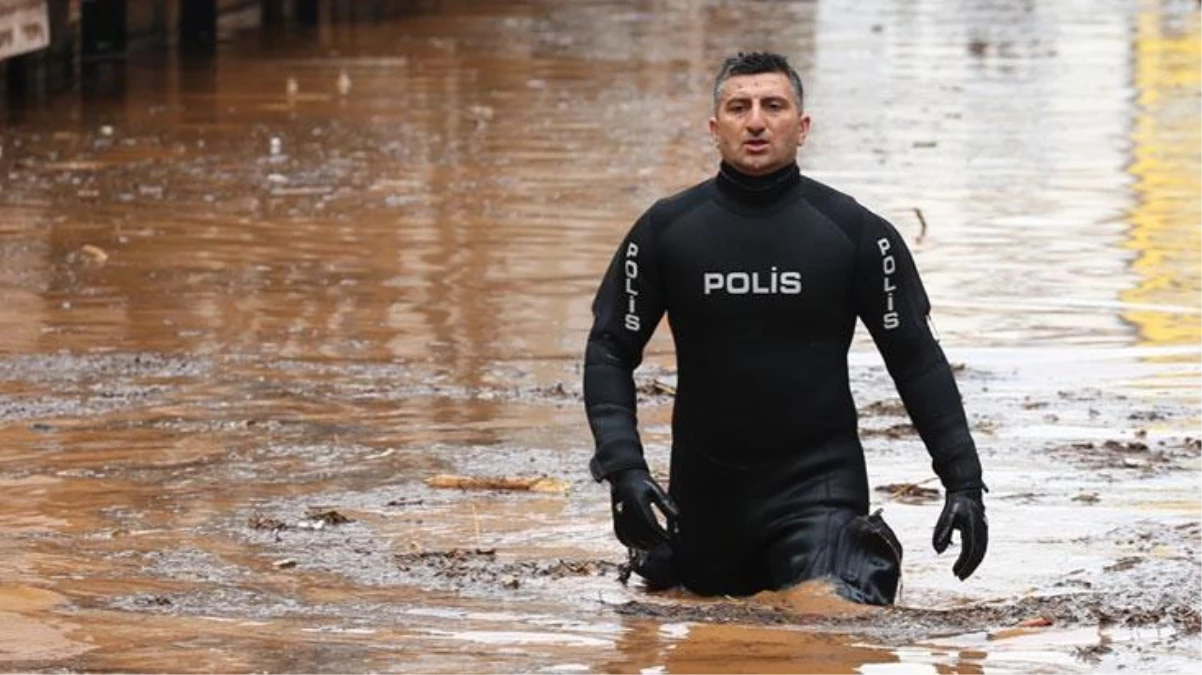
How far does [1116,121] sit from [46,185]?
29.3ft

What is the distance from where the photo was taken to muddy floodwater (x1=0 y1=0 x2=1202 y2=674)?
7.25 metres

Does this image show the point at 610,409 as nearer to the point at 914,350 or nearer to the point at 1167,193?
the point at 914,350

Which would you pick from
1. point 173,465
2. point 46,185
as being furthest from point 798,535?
point 46,185

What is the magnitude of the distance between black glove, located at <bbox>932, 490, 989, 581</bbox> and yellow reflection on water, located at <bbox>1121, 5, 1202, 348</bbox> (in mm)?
5850

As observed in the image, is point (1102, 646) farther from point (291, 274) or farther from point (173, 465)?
point (291, 274)

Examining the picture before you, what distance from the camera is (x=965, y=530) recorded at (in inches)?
286

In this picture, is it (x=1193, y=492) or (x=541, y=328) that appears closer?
(x=1193, y=492)

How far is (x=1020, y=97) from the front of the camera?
2695cm

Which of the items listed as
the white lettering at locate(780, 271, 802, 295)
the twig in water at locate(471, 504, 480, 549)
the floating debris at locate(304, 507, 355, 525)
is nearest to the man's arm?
the white lettering at locate(780, 271, 802, 295)

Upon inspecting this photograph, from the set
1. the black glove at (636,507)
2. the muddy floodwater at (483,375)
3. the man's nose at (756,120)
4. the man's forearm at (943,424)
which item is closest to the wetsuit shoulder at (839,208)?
the man's nose at (756,120)

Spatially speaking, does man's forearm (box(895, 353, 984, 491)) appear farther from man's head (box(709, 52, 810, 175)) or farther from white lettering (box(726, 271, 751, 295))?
man's head (box(709, 52, 810, 175))

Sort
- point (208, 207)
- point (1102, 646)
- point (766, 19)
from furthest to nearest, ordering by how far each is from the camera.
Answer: point (766, 19)
point (208, 207)
point (1102, 646)

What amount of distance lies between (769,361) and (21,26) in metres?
16.2

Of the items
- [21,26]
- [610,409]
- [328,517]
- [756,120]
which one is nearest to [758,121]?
[756,120]
